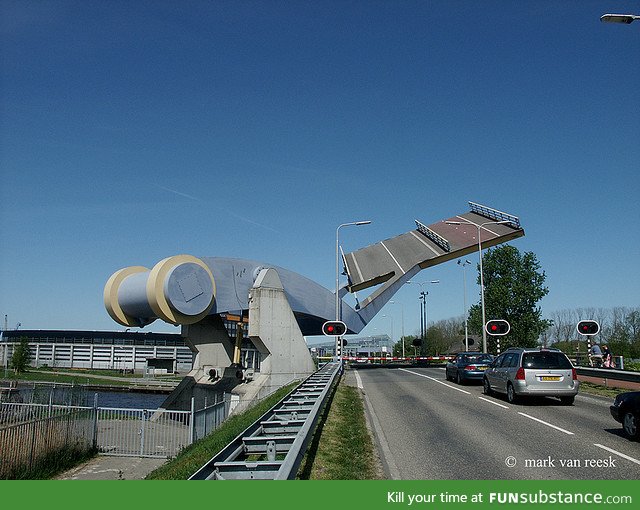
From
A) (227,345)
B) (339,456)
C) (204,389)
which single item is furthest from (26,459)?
(227,345)

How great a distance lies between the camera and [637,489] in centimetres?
652

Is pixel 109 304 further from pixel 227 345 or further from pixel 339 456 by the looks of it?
pixel 339 456

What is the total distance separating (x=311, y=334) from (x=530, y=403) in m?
31.7

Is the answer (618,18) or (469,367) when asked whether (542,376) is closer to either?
(469,367)

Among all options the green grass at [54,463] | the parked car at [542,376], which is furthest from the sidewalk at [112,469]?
the parked car at [542,376]

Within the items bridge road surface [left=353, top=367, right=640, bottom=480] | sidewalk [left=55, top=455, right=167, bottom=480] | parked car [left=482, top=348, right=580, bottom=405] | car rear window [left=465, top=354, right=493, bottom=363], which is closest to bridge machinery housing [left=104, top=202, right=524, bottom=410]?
sidewalk [left=55, top=455, right=167, bottom=480]

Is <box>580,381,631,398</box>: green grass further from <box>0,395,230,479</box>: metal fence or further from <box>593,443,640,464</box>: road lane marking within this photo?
<box>0,395,230,479</box>: metal fence

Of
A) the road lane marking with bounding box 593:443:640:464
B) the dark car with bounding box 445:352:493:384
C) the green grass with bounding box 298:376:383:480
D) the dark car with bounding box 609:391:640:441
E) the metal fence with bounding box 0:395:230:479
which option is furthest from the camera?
the dark car with bounding box 445:352:493:384

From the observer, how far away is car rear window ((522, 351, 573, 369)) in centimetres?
1653

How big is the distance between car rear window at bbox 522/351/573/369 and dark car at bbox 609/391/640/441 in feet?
16.8

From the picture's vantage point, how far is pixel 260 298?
3061 cm

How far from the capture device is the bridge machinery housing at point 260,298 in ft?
100

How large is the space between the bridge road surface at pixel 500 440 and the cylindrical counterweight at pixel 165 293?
51.7 feet

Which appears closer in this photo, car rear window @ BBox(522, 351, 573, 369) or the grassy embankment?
the grassy embankment
